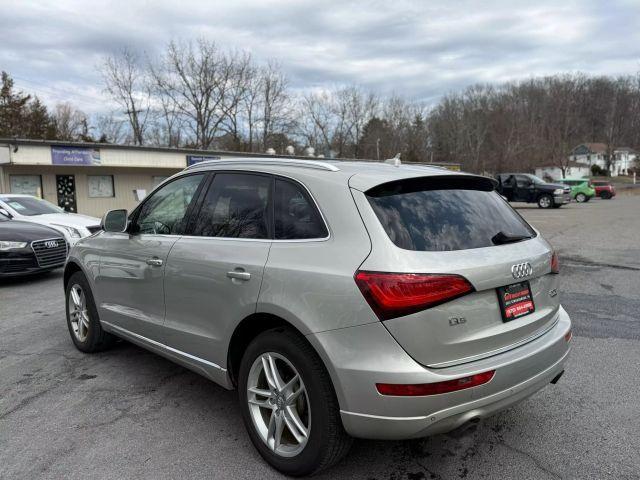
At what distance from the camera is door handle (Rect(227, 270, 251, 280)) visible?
2.80 meters

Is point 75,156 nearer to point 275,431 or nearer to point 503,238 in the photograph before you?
point 275,431

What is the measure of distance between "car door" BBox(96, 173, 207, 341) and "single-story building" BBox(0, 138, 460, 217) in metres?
18.9

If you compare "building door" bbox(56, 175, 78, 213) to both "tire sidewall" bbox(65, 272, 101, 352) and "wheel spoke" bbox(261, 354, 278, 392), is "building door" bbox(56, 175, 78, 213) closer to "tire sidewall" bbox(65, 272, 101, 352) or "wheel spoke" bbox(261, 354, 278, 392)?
"tire sidewall" bbox(65, 272, 101, 352)

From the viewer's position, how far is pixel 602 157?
108812mm

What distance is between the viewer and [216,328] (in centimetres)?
305

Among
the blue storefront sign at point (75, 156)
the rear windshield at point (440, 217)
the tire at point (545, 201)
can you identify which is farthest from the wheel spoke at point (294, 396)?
the tire at point (545, 201)

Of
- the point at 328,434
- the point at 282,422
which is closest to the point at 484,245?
the point at 328,434

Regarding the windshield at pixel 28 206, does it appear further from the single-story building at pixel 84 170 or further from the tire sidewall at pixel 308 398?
the single-story building at pixel 84 170

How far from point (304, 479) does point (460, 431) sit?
1.11 meters

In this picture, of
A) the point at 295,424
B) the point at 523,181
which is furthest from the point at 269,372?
the point at 523,181

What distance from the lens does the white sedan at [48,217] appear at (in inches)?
384

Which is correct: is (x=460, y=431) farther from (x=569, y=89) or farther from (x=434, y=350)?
(x=569, y=89)

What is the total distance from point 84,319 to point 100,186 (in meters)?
23.4

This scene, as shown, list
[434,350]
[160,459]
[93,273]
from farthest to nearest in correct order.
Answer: [93,273], [160,459], [434,350]
